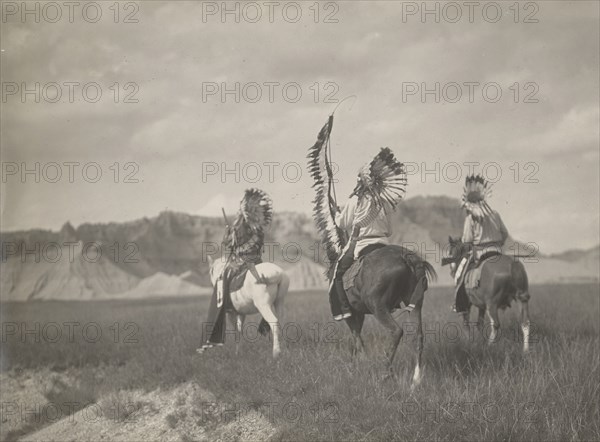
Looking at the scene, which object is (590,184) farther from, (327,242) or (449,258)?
(327,242)

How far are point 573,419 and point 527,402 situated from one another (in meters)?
0.37

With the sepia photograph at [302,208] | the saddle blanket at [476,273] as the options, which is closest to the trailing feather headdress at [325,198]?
the sepia photograph at [302,208]

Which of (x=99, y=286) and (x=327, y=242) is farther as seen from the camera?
(x=99, y=286)

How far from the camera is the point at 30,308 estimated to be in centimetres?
1089

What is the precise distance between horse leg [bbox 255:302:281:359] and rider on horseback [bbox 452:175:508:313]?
7.49 ft

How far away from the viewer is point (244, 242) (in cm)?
728

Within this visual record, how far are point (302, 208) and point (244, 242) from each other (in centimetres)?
90

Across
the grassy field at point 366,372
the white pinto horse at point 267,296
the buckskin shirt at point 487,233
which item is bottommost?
the grassy field at point 366,372

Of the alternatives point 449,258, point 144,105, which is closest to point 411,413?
point 449,258

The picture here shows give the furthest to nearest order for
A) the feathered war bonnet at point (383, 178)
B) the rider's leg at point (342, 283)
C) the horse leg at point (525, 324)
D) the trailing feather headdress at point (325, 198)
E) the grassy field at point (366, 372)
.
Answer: the horse leg at point (525, 324)
the trailing feather headdress at point (325, 198)
the rider's leg at point (342, 283)
the feathered war bonnet at point (383, 178)
the grassy field at point (366, 372)

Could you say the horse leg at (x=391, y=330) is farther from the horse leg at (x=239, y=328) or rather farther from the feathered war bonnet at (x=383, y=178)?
the horse leg at (x=239, y=328)

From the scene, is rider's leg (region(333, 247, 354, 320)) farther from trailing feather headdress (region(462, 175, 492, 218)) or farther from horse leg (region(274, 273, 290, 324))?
trailing feather headdress (region(462, 175, 492, 218))

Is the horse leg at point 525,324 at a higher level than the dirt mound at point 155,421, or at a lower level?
higher

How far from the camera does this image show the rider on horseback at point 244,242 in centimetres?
723
